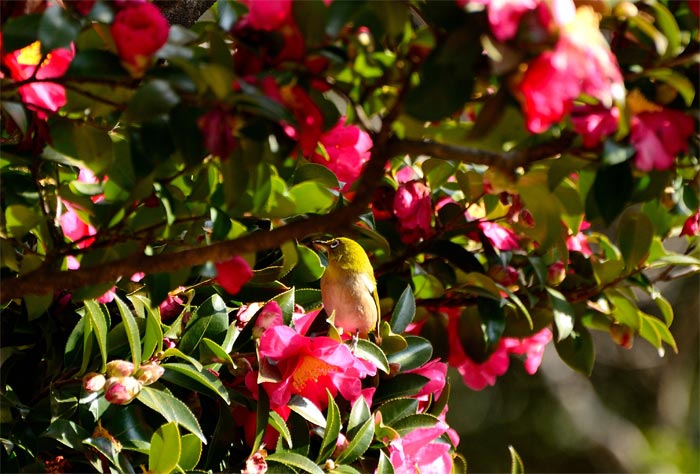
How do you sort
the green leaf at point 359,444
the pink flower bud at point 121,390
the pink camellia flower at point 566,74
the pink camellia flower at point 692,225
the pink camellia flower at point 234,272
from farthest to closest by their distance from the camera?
the pink camellia flower at point 692,225, the green leaf at point 359,444, the pink flower bud at point 121,390, the pink camellia flower at point 234,272, the pink camellia flower at point 566,74

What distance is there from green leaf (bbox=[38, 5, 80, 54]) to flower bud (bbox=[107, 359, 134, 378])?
0.93ft

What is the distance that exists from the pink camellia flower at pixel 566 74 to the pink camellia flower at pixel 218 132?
18cm

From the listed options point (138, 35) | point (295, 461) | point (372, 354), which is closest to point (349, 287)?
point (372, 354)

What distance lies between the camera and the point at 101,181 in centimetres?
72

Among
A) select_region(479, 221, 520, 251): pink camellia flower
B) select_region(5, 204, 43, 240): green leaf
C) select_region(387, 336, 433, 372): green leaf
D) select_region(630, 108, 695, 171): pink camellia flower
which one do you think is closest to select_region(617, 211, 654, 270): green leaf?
select_region(479, 221, 520, 251): pink camellia flower

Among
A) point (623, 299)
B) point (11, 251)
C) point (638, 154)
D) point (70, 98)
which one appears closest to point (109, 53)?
point (70, 98)

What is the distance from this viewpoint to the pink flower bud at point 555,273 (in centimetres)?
103

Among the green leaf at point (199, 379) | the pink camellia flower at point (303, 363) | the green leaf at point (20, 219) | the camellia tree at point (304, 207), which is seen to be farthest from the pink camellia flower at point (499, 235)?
the green leaf at point (20, 219)

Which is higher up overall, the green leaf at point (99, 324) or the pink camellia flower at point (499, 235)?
the green leaf at point (99, 324)

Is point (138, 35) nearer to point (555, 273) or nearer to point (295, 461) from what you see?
point (295, 461)

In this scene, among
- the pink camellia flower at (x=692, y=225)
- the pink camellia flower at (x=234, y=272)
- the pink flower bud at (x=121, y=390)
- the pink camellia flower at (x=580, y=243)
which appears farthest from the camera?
the pink camellia flower at (x=580, y=243)

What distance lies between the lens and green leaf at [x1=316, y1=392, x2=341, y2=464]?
2.84 feet

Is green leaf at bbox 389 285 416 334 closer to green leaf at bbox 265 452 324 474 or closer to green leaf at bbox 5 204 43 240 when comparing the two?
green leaf at bbox 265 452 324 474

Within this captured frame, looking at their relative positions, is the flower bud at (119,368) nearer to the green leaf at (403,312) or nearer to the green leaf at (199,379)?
the green leaf at (199,379)
